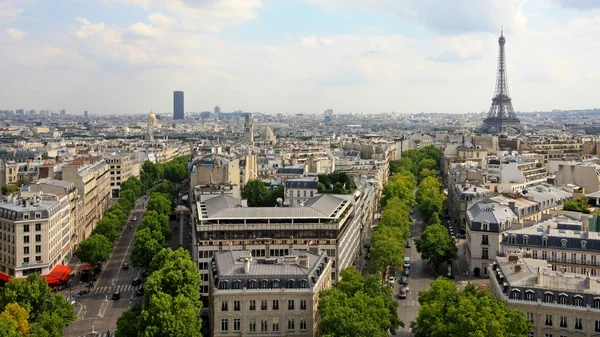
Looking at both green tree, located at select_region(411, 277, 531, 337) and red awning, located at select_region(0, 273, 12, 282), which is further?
red awning, located at select_region(0, 273, 12, 282)

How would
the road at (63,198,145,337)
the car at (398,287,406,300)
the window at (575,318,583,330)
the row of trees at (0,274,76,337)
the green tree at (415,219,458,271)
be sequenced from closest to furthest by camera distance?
the window at (575,318,583,330) → the row of trees at (0,274,76,337) → the road at (63,198,145,337) → the car at (398,287,406,300) → the green tree at (415,219,458,271)

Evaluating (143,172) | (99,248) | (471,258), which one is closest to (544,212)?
(471,258)

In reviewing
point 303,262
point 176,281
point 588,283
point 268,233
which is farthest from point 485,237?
point 176,281

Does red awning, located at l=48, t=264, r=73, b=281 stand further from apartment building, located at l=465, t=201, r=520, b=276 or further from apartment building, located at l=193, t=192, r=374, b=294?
apartment building, located at l=465, t=201, r=520, b=276

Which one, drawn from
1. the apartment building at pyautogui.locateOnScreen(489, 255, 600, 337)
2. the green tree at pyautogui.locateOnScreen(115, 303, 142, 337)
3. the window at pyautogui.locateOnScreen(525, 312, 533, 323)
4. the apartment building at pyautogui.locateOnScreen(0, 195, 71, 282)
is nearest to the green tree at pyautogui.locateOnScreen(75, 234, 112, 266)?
the apartment building at pyautogui.locateOnScreen(0, 195, 71, 282)

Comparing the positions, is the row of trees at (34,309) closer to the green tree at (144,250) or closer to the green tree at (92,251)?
the green tree at (144,250)

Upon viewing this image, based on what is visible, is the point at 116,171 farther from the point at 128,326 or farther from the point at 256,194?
the point at 128,326

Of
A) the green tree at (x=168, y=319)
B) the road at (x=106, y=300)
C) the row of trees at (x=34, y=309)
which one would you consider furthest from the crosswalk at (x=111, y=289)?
the green tree at (x=168, y=319)

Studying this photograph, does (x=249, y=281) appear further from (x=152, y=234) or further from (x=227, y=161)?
(x=227, y=161)
